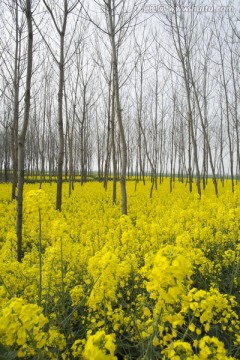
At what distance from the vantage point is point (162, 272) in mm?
1453

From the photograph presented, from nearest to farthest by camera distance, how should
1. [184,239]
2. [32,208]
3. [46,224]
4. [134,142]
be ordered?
1. [32,208]
2. [184,239]
3. [46,224]
4. [134,142]

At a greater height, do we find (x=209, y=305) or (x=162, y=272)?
(x=162, y=272)

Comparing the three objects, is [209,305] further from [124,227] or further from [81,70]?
[81,70]

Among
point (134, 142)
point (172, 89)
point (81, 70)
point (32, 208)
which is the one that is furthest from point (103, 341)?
point (134, 142)

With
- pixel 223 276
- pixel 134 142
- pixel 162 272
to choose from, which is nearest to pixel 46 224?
pixel 223 276

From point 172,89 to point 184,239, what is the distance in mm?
15267

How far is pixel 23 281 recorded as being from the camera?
3.40 m

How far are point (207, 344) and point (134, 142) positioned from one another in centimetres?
→ 3380

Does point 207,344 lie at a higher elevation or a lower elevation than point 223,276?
higher

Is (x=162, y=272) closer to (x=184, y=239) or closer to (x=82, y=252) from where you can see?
(x=184, y=239)

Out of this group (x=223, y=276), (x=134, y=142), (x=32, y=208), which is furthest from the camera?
(x=134, y=142)

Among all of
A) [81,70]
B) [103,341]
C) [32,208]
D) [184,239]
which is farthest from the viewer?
[81,70]

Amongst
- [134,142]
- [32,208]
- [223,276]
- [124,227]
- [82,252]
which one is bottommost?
[223,276]

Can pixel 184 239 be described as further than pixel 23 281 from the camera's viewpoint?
No
